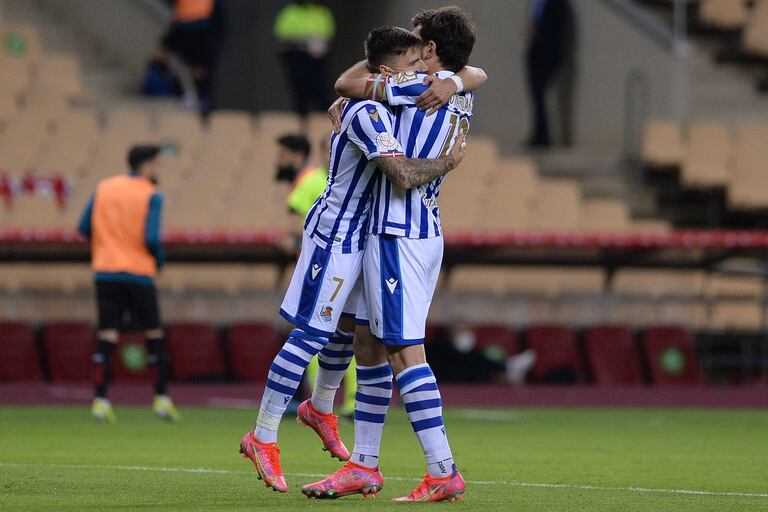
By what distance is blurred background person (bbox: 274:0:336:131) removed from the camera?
19.0 metres

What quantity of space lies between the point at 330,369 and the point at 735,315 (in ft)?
33.1

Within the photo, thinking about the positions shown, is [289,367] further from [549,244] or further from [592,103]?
[592,103]

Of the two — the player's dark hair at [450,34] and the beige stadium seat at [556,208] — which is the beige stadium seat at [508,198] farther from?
the player's dark hair at [450,34]

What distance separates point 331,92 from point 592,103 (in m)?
3.39

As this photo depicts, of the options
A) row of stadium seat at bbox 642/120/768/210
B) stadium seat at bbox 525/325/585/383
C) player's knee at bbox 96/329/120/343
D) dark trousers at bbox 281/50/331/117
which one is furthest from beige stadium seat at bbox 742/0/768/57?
player's knee at bbox 96/329/120/343

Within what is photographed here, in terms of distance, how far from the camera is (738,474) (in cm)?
800

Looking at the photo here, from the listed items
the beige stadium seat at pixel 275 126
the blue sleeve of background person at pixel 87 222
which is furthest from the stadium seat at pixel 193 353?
the blue sleeve of background person at pixel 87 222

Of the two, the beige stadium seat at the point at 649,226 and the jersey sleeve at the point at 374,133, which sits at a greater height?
the jersey sleeve at the point at 374,133

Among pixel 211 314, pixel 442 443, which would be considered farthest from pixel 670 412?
pixel 442 443

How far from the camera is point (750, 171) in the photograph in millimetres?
17750

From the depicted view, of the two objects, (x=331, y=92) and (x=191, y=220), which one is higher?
(x=331, y=92)

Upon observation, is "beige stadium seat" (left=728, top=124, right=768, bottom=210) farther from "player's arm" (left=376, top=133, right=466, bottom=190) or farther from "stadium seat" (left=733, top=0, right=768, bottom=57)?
"player's arm" (left=376, top=133, right=466, bottom=190)

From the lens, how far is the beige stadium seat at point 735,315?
16125mm

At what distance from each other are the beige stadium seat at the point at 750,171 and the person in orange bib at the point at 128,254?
793 cm
